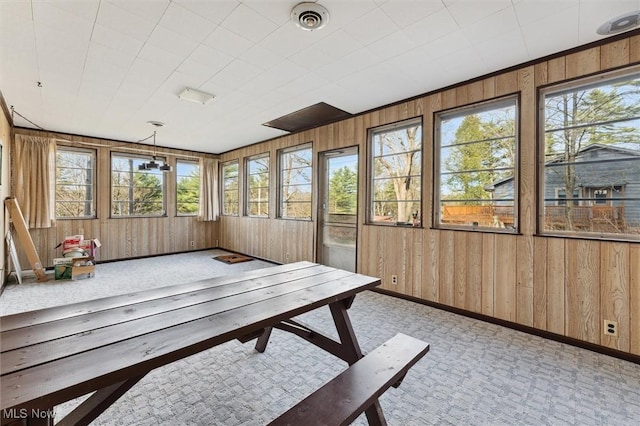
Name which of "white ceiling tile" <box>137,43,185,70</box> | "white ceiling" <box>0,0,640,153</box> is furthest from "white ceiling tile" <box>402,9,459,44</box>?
"white ceiling tile" <box>137,43,185,70</box>

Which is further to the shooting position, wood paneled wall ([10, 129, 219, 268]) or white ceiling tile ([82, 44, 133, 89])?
wood paneled wall ([10, 129, 219, 268])

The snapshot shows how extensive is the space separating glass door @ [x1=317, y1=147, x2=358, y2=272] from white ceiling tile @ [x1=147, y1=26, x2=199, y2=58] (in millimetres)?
2598

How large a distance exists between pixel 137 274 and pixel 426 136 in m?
5.20

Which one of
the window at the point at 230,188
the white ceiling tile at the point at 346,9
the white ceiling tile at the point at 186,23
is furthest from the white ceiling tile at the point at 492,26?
the window at the point at 230,188

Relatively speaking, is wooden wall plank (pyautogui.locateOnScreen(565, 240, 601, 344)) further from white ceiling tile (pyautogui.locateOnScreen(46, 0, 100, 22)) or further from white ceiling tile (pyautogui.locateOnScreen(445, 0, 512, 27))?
white ceiling tile (pyautogui.locateOnScreen(46, 0, 100, 22))

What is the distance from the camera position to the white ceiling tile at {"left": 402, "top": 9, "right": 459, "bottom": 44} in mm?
2165

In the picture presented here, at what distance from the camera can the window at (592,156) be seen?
7.76 ft

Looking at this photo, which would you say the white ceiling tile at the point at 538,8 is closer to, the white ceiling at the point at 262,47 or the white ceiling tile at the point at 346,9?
the white ceiling at the point at 262,47

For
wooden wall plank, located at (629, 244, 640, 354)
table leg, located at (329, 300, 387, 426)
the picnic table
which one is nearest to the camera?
the picnic table

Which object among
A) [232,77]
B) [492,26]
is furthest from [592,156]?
[232,77]

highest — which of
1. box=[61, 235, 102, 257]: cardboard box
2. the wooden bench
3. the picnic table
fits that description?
the picnic table

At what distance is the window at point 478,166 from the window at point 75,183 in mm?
6626

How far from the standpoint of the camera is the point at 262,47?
8.45 feet

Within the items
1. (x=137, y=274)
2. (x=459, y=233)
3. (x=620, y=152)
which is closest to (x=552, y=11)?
(x=620, y=152)
